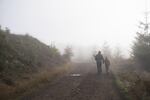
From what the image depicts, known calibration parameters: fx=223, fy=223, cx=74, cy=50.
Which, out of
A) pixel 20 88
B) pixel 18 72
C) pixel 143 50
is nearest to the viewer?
pixel 20 88

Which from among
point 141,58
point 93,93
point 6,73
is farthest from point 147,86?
point 141,58

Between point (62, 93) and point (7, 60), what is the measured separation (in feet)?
26.9

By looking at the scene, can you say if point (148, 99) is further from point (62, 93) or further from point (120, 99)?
point (62, 93)

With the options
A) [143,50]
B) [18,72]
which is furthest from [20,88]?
[143,50]

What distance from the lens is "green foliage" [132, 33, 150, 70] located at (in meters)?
25.2

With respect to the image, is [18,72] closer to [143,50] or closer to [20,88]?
[20,88]

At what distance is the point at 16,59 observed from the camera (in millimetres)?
20844

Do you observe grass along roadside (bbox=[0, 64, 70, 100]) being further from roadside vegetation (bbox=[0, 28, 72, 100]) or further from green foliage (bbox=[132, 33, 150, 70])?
green foliage (bbox=[132, 33, 150, 70])

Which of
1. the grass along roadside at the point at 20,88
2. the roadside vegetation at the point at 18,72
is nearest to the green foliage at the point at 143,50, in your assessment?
the roadside vegetation at the point at 18,72

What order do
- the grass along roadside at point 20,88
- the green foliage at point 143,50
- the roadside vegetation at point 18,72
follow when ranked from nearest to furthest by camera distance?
the grass along roadside at point 20,88, the roadside vegetation at point 18,72, the green foliage at point 143,50

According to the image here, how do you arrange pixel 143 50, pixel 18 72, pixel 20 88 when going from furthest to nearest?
pixel 143 50, pixel 18 72, pixel 20 88

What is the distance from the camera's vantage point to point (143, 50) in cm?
2527

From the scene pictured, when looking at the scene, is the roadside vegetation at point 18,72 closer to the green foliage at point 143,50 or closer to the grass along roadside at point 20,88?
the grass along roadside at point 20,88

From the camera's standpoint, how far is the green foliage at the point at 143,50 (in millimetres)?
25172
